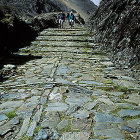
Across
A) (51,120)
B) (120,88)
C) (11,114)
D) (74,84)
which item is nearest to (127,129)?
(51,120)

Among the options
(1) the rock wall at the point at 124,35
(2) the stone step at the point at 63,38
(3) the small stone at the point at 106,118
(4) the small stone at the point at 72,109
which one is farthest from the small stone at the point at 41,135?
(2) the stone step at the point at 63,38

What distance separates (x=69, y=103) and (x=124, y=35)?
5100 mm

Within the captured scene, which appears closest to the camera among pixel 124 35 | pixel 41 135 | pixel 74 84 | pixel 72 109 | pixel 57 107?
pixel 41 135

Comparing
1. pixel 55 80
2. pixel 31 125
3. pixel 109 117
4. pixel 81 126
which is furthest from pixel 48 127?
pixel 55 80

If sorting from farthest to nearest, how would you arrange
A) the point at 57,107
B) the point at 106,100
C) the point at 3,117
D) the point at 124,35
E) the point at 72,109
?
the point at 124,35, the point at 106,100, the point at 57,107, the point at 72,109, the point at 3,117

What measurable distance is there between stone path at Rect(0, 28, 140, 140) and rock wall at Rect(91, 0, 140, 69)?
64cm

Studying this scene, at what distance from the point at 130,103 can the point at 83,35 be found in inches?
434

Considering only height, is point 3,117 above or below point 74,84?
below

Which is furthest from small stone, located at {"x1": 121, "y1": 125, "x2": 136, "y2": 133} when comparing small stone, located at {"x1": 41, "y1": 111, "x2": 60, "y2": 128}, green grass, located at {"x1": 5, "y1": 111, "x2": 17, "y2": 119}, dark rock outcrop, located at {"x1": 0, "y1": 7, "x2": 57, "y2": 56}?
dark rock outcrop, located at {"x1": 0, "y1": 7, "x2": 57, "y2": 56}

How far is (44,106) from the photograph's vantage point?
394 centimetres

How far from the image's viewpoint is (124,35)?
7.89 metres

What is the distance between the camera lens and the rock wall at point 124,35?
6.80 meters

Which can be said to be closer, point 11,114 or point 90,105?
point 11,114

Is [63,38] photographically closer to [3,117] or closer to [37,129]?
[3,117]
